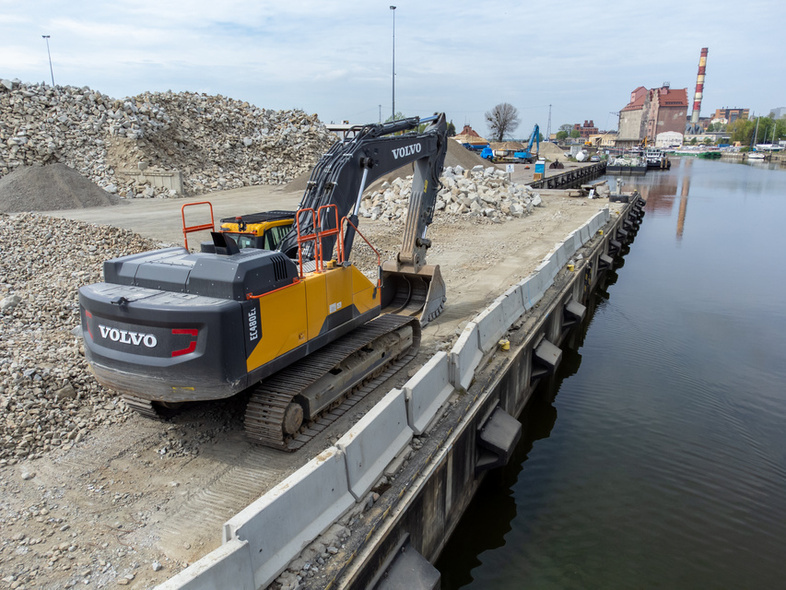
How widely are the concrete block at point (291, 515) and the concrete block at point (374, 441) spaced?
0.13 m

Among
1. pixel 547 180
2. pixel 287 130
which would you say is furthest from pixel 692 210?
pixel 287 130

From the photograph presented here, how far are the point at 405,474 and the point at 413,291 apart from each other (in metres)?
5.45

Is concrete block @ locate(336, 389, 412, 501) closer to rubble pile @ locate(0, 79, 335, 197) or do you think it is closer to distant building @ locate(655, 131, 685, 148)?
rubble pile @ locate(0, 79, 335, 197)

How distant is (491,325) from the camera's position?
8.59m

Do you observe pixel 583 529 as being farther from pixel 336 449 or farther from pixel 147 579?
pixel 147 579

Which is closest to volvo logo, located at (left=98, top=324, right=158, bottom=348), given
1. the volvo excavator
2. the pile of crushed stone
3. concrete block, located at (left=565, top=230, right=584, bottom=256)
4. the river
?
the volvo excavator

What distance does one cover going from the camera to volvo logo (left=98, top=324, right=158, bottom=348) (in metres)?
4.96

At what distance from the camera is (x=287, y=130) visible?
113 feet

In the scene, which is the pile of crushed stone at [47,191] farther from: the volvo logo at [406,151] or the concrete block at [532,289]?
the concrete block at [532,289]

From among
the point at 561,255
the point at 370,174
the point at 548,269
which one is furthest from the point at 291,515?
the point at 561,255

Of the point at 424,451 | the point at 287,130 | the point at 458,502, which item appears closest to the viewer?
the point at 424,451

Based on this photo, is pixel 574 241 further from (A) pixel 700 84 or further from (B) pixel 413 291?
(A) pixel 700 84

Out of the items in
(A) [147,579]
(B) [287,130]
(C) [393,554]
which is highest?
(B) [287,130]

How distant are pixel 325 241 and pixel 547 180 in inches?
1400
